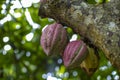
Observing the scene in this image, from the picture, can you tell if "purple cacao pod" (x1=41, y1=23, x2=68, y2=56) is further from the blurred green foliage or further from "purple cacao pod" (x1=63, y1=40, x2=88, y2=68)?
the blurred green foliage

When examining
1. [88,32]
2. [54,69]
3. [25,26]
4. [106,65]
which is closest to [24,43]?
[25,26]

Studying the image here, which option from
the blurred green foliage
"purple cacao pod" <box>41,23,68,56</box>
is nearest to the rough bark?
"purple cacao pod" <box>41,23,68,56</box>

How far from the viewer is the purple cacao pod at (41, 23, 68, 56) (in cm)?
140

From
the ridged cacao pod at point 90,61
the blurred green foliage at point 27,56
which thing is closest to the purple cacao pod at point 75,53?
the ridged cacao pod at point 90,61

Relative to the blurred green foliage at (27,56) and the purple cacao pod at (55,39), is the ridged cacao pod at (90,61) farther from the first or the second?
the blurred green foliage at (27,56)

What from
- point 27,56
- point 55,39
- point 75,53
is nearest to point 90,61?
point 75,53

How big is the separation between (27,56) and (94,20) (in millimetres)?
1548

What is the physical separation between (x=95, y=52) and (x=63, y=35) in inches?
6.4

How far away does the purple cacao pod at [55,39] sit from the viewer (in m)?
1.40

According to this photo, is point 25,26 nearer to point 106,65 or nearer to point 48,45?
point 106,65

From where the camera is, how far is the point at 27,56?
2.76m

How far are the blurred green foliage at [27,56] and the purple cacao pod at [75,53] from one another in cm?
113

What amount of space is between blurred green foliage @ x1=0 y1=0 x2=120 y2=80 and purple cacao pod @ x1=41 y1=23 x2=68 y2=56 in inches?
42.6

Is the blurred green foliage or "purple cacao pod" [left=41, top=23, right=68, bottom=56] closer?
"purple cacao pod" [left=41, top=23, right=68, bottom=56]
